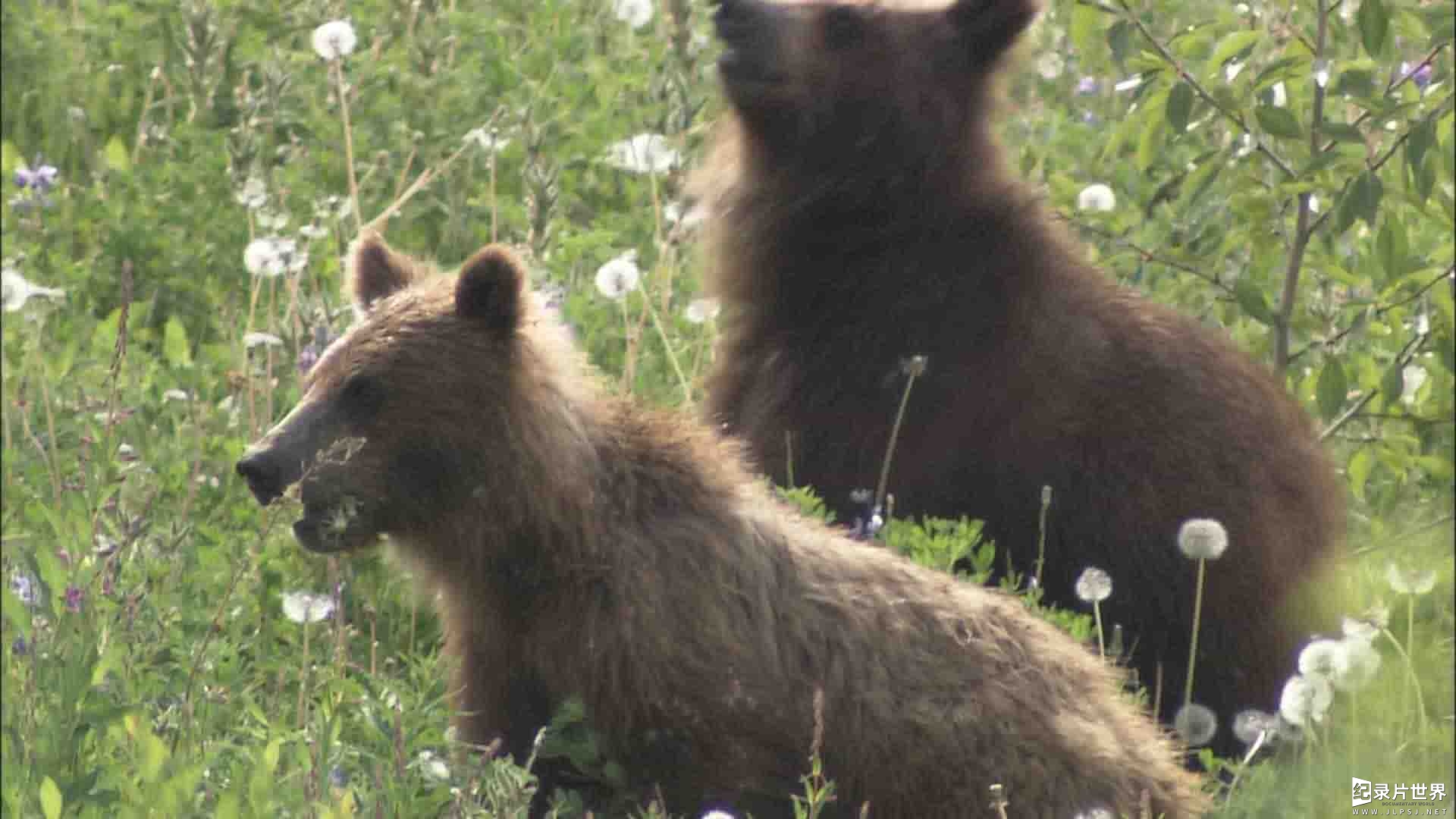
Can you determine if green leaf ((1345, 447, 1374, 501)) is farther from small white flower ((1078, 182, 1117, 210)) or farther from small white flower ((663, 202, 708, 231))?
small white flower ((663, 202, 708, 231))

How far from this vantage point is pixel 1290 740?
197 inches

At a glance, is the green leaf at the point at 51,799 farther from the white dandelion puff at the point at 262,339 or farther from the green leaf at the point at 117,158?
the green leaf at the point at 117,158

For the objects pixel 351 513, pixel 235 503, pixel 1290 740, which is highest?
pixel 351 513

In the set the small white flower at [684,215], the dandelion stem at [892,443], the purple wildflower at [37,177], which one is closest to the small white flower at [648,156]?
the small white flower at [684,215]

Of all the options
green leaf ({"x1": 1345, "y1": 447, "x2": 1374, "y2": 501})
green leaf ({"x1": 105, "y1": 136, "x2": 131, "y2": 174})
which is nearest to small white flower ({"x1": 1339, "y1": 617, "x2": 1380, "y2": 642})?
green leaf ({"x1": 1345, "y1": 447, "x2": 1374, "y2": 501})

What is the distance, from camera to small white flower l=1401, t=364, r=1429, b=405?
6387 mm

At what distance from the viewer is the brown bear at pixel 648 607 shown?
14.6 ft

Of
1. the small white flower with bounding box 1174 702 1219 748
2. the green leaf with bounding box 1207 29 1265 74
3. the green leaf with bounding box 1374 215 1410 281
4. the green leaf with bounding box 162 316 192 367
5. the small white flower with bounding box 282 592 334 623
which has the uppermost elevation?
the green leaf with bounding box 1207 29 1265 74

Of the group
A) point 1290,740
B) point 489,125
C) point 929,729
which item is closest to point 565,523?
point 929,729

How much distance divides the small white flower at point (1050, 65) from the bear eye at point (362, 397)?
5.23 m

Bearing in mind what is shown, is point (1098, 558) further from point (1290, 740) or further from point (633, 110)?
point (633, 110)

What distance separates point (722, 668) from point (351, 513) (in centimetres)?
73

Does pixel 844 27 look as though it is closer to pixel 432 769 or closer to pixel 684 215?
pixel 684 215

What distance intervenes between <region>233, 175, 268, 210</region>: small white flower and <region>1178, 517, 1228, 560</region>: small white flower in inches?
111
